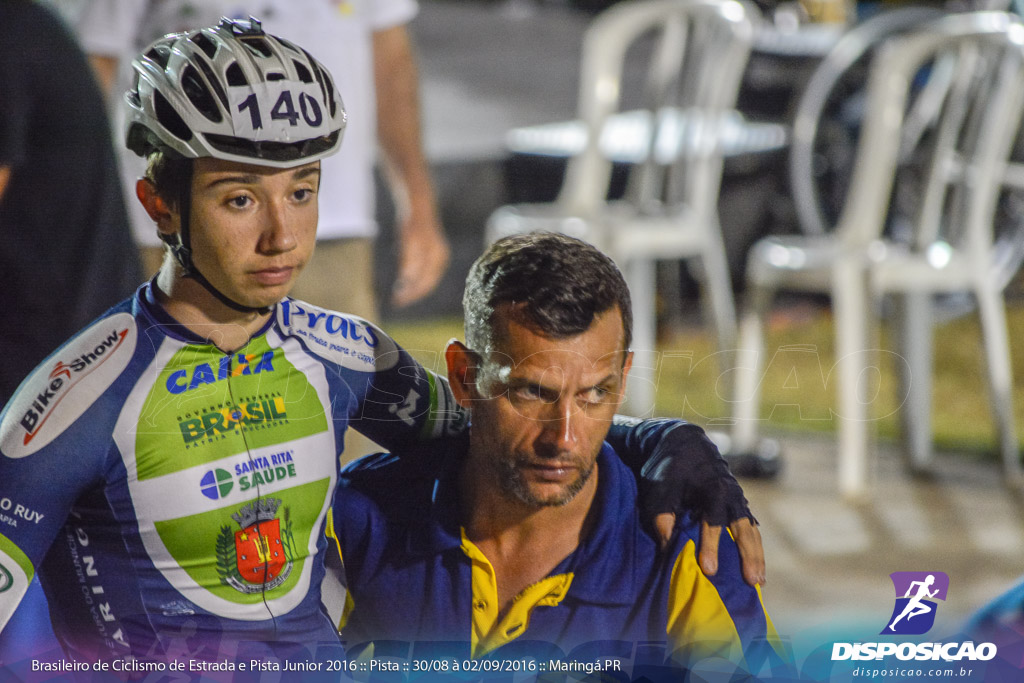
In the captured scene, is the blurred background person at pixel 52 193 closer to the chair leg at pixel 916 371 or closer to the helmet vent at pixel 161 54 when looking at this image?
the helmet vent at pixel 161 54

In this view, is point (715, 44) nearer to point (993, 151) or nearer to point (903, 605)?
point (993, 151)

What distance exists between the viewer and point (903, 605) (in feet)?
4.33

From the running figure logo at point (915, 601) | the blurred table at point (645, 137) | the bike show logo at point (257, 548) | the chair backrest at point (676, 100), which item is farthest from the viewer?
the blurred table at point (645, 137)

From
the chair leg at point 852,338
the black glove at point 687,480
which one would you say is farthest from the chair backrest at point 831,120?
the black glove at point 687,480

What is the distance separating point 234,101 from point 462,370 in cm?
35

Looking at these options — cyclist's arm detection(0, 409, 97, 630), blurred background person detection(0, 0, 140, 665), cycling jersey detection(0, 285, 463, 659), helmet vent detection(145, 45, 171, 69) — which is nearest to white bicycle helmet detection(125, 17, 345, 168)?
helmet vent detection(145, 45, 171, 69)

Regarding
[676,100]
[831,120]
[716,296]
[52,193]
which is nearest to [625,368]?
[52,193]

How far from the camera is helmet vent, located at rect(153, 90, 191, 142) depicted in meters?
1.07

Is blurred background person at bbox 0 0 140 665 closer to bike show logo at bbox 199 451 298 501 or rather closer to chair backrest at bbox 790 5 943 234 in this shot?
bike show logo at bbox 199 451 298 501

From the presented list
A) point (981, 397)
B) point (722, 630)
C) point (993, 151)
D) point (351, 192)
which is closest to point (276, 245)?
point (351, 192)

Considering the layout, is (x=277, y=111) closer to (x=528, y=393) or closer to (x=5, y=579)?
(x=528, y=393)

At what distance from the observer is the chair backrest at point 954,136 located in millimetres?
Result: 2854

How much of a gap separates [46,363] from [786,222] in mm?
3916

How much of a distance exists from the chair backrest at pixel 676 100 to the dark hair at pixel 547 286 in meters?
1.80
